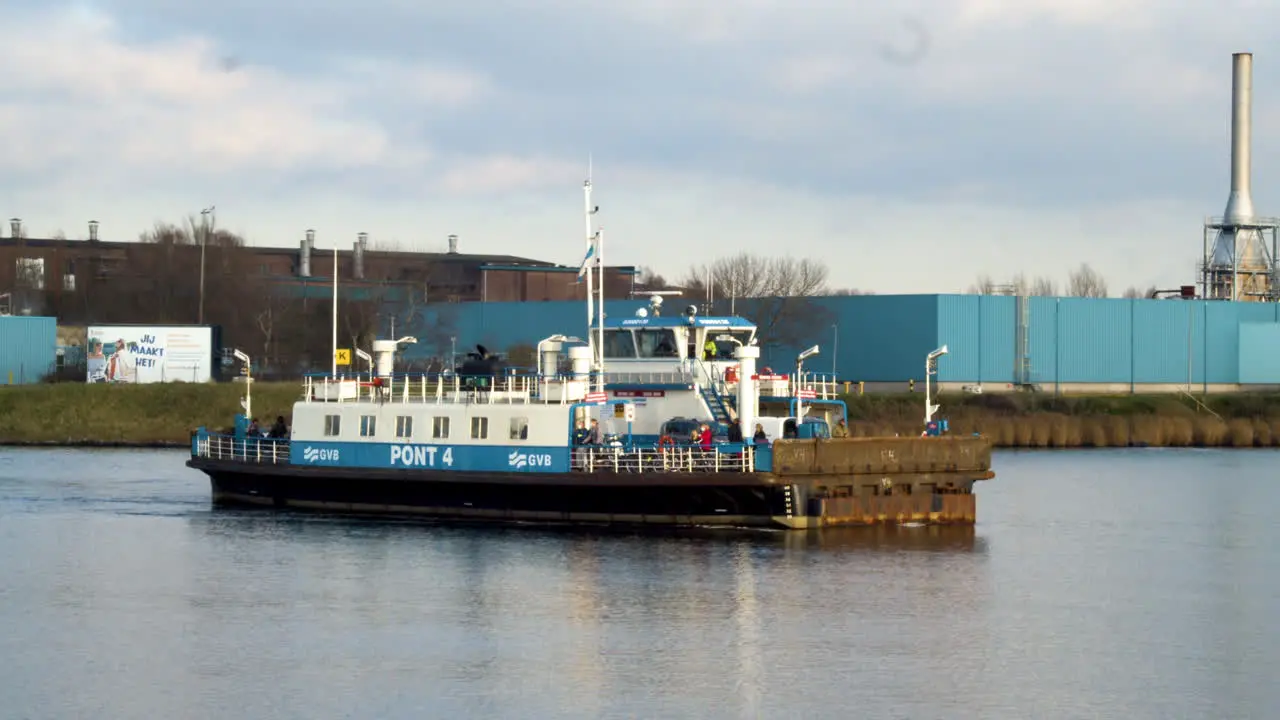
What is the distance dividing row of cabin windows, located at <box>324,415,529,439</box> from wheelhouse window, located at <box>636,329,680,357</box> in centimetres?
402

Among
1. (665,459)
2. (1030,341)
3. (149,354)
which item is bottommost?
(665,459)

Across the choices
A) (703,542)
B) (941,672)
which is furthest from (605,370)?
(941,672)

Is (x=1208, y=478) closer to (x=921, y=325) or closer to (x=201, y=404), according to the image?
(x=921, y=325)

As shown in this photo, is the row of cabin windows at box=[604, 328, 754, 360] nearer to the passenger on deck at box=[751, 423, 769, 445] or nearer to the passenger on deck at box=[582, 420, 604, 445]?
the passenger on deck at box=[751, 423, 769, 445]

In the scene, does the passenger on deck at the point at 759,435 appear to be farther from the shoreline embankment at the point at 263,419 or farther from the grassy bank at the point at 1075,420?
the shoreline embankment at the point at 263,419

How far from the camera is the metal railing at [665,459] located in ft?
122

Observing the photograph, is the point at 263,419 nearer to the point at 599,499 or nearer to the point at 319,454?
the point at 319,454

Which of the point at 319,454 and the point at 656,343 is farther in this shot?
the point at 319,454

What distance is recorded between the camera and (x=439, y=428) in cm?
4091

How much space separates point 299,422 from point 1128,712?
2493 centimetres

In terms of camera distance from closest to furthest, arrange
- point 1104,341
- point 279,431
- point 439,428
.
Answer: point 439,428, point 279,431, point 1104,341

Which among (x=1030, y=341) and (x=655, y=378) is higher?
(x=1030, y=341)

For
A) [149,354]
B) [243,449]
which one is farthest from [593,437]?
[149,354]

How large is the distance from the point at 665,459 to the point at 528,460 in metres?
3.59
